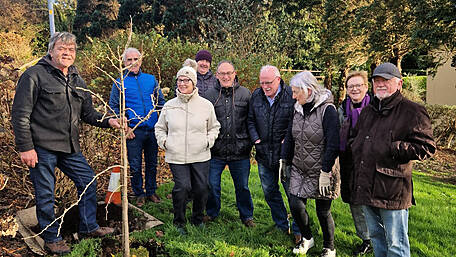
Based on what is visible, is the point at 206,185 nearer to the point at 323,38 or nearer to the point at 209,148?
the point at 209,148

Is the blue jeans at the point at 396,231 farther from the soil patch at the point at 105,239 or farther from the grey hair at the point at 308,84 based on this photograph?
the soil patch at the point at 105,239

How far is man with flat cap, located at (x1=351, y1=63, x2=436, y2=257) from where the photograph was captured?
8.64ft

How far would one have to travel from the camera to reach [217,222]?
181 inches

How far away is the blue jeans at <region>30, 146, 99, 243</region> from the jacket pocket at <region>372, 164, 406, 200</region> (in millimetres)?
2859

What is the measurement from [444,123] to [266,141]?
11.3 m

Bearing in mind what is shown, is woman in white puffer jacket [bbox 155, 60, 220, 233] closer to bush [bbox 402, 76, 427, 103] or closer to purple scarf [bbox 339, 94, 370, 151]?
purple scarf [bbox 339, 94, 370, 151]

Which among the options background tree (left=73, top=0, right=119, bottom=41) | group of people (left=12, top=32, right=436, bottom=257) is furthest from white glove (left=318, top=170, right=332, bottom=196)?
background tree (left=73, top=0, right=119, bottom=41)

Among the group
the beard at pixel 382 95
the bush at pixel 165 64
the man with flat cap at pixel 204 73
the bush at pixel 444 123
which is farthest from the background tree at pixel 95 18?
the beard at pixel 382 95

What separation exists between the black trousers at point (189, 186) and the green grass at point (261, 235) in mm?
179

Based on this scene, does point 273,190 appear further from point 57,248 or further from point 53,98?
point 53,98

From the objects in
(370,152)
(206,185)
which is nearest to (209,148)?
(206,185)

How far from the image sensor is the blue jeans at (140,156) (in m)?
4.77

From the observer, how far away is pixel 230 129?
4.29 m

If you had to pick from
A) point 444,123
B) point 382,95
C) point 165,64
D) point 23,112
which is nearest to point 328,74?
point 444,123
